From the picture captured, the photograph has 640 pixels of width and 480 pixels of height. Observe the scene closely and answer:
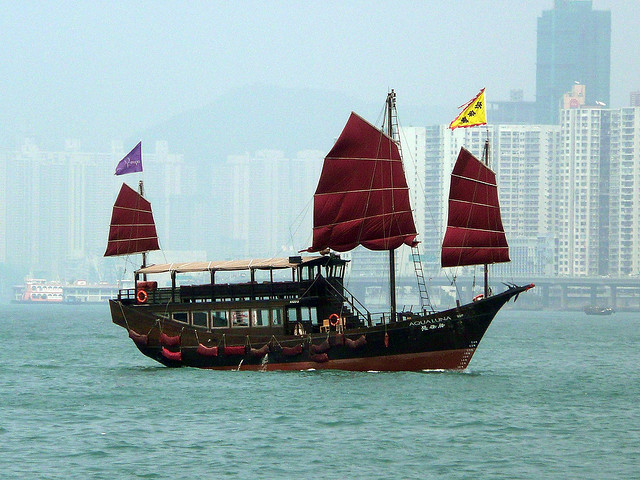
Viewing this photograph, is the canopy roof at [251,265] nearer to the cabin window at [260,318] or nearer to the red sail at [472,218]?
the cabin window at [260,318]

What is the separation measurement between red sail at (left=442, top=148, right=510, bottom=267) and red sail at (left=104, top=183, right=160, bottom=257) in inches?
574

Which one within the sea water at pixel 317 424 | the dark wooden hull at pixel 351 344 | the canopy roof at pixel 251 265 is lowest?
the sea water at pixel 317 424

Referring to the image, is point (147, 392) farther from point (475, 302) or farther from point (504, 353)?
point (504, 353)

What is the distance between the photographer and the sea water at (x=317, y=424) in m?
29.5

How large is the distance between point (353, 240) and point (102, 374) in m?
12.8

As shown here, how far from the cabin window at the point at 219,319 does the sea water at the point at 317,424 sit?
203 centimetres

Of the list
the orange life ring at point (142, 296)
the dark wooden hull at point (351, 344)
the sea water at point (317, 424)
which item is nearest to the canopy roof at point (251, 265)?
the orange life ring at point (142, 296)

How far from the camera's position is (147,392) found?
43062 mm

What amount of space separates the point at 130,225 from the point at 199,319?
33.0 ft

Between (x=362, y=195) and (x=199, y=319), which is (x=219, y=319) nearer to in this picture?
(x=199, y=319)

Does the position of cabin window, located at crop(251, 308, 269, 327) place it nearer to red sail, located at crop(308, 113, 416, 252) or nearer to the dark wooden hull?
the dark wooden hull

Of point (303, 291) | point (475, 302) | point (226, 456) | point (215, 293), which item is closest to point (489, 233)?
point (475, 302)

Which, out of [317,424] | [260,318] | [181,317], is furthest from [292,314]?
[317,424]

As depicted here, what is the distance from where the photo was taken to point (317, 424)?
35.7 m
